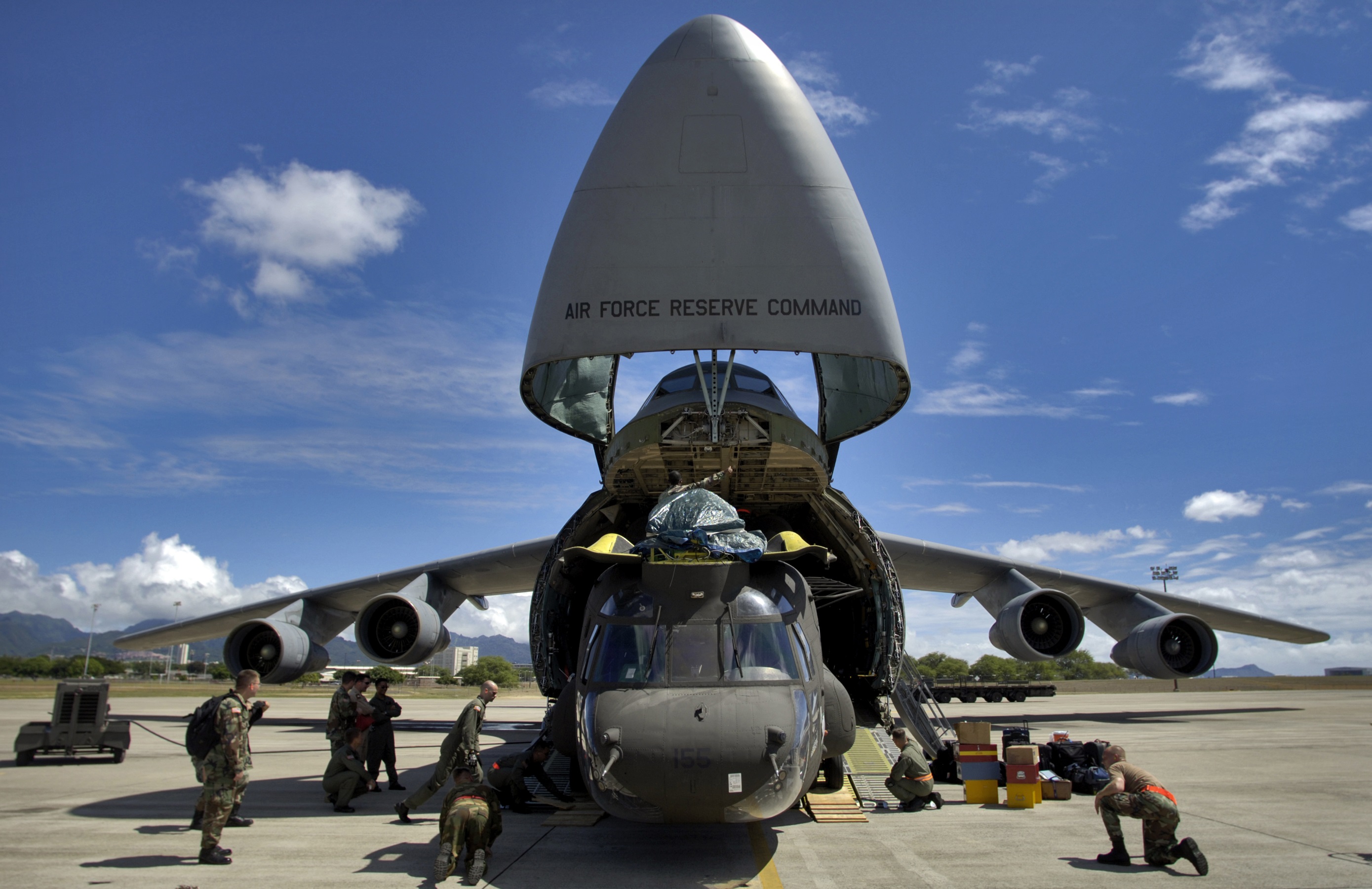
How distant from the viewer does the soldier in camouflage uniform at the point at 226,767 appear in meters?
5.99

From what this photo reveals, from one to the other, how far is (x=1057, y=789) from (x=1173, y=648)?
626cm

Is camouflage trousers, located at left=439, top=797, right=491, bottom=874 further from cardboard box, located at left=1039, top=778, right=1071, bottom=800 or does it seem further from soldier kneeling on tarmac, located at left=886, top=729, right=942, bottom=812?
cardboard box, located at left=1039, top=778, right=1071, bottom=800

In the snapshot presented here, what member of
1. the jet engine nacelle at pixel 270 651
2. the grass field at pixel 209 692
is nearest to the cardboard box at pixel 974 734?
the jet engine nacelle at pixel 270 651

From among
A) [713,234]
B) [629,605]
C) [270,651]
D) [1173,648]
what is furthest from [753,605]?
[1173,648]

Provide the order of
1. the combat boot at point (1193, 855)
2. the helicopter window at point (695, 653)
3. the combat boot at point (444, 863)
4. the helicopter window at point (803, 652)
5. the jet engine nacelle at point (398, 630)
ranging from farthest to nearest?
the jet engine nacelle at point (398, 630) < the helicopter window at point (803, 652) < the helicopter window at point (695, 653) < the combat boot at point (1193, 855) < the combat boot at point (444, 863)

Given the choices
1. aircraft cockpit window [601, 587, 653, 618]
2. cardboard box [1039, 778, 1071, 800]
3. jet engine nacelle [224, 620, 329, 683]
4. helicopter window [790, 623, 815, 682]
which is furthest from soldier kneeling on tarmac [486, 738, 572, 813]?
jet engine nacelle [224, 620, 329, 683]

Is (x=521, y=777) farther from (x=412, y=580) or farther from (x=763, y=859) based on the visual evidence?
(x=412, y=580)

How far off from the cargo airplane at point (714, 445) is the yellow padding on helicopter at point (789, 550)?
0.03 meters

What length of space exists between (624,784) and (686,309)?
4482 millimetres

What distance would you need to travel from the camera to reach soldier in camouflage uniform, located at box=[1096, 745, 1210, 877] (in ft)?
19.4

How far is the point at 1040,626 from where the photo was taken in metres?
12.4

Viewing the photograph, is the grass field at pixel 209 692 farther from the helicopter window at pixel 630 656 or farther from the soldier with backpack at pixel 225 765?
the helicopter window at pixel 630 656

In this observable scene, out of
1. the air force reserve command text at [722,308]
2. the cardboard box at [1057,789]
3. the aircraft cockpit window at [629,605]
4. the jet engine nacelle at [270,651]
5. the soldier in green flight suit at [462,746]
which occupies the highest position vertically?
the air force reserve command text at [722,308]

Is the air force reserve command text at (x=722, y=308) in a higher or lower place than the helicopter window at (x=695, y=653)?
higher
